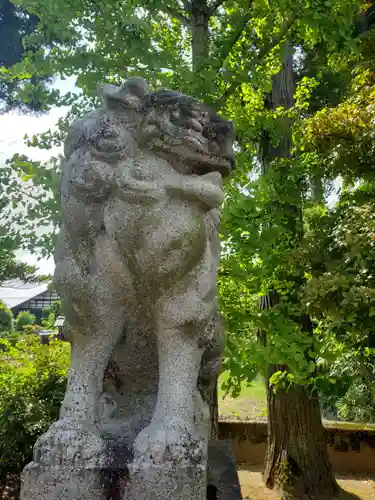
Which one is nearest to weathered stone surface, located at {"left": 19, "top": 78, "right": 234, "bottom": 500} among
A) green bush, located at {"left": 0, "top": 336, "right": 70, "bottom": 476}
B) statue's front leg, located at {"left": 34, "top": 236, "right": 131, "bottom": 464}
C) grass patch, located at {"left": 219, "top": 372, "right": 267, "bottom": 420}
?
statue's front leg, located at {"left": 34, "top": 236, "right": 131, "bottom": 464}

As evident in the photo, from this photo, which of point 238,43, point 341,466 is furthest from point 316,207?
point 341,466

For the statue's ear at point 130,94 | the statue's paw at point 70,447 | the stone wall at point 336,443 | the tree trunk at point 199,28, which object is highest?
the tree trunk at point 199,28

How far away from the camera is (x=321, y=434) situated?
607 centimetres

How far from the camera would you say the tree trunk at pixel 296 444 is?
591 cm

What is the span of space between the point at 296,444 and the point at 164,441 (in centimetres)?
510

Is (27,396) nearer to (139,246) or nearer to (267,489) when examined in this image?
(139,246)

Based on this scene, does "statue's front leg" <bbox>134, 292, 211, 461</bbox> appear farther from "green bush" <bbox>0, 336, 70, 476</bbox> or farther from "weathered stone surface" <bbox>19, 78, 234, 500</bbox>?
"green bush" <bbox>0, 336, 70, 476</bbox>

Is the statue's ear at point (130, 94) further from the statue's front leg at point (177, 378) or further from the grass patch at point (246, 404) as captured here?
the grass patch at point (246, 404)

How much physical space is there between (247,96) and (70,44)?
1770 millimetres

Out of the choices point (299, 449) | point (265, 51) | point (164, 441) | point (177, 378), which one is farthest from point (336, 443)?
point (164, 441)

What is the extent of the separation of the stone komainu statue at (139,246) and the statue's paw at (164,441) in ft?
0.11

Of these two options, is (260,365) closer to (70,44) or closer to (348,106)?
(348,106)

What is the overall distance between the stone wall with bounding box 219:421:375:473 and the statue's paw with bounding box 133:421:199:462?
605 centimetres

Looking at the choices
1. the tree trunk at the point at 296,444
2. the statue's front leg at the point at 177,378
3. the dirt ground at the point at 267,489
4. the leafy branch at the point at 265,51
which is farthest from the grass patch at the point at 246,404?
the statue's front leg at the point at 177,378
